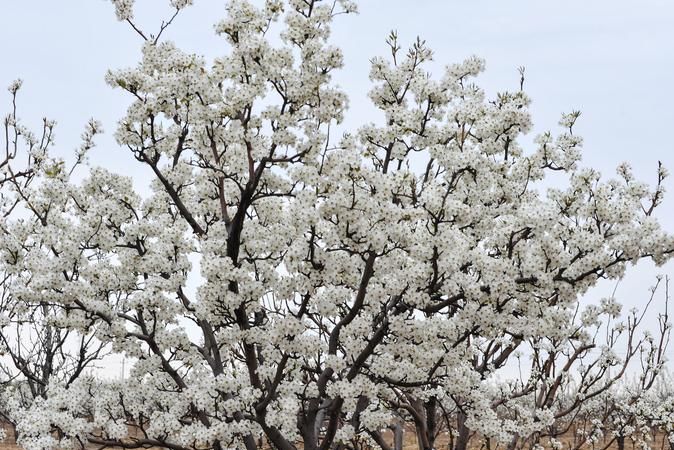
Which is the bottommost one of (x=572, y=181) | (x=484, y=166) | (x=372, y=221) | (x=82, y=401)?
(x=82, y=401)

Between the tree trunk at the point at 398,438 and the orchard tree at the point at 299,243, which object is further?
the tree trunk at the point at 398,438

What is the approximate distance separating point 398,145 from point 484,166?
0.99 m

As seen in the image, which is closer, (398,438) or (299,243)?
(299,243)

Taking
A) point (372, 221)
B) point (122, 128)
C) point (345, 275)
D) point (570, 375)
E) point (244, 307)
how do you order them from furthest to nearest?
point (570, 375) < point (122, 128) < point (244, 307) < point (345, 275) < point (372, 221)

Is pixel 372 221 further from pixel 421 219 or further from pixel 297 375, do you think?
pixel 297 375

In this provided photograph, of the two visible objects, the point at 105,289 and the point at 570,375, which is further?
the point at 570,375

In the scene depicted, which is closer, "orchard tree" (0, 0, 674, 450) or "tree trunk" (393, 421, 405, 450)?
"orchard tree" (0, 0, 674, 450)

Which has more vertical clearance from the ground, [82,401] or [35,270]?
[35,270]

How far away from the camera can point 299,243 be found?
6801mm

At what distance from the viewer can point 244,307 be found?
757 centimetres

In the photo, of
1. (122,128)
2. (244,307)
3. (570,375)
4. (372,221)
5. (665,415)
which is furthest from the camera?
(665,415)

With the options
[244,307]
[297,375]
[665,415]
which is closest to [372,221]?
[244,307]

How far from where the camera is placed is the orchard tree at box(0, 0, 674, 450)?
263 inches

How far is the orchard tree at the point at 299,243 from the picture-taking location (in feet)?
21.9
